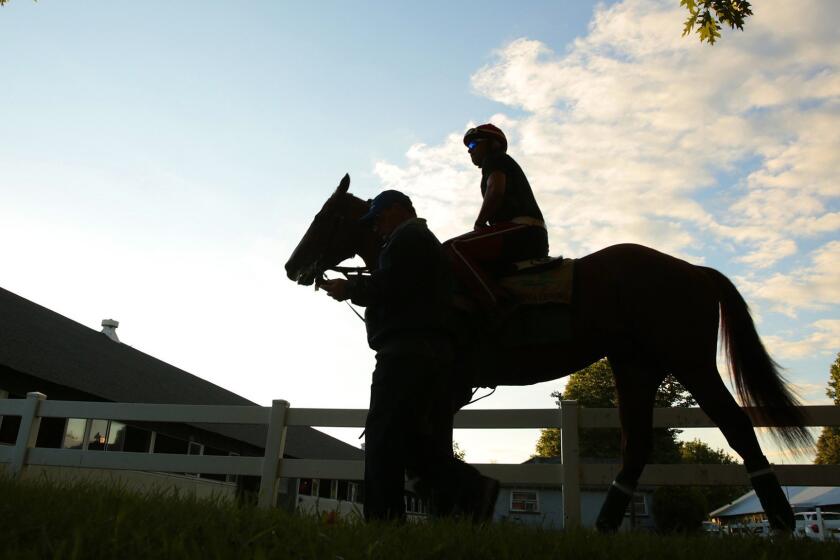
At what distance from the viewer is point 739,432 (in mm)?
4539

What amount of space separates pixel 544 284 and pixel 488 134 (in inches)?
55.6

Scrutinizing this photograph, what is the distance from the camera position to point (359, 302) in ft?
12.5

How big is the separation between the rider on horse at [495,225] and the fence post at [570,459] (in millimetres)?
2023

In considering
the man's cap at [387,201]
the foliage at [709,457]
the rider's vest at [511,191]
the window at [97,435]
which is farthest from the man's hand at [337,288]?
the foliage at [709,457]

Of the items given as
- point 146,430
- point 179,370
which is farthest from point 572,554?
point 179,370

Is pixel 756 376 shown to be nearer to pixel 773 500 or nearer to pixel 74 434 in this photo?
pixel 773 500

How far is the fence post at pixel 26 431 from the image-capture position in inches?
322

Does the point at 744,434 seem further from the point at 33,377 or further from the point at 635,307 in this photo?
the point at 33,377

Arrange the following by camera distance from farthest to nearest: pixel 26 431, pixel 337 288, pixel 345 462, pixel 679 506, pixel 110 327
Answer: pixel 679 506, pixel 110 327, pixel 26 431, pixel 345 462, pixel 337 288

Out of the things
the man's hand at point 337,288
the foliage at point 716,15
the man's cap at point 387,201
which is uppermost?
the foliage at point 716,15

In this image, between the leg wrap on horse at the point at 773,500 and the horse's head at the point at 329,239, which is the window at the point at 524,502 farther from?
the horse's head at the point at 329,239

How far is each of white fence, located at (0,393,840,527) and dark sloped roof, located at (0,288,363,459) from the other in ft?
27.3

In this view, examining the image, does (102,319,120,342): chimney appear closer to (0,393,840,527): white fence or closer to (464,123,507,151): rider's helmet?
(0,393,840,527): white fence

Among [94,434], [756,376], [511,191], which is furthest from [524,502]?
[511,191]
